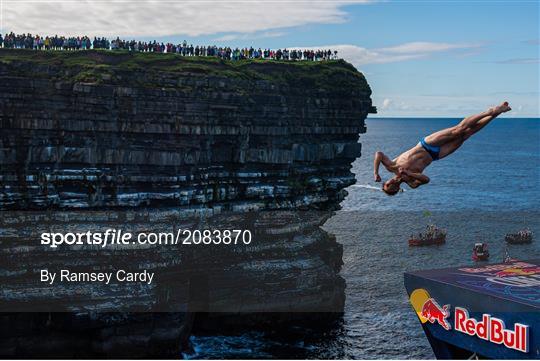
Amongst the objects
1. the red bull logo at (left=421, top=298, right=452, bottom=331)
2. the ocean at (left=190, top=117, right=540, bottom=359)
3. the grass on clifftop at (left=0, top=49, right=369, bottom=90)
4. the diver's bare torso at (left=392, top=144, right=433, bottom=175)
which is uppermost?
the grass on clifftop at (left=0, top=49, right=369, bottom=90)

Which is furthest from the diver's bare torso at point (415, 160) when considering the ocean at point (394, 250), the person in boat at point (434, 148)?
the ocean at point (394, 250)

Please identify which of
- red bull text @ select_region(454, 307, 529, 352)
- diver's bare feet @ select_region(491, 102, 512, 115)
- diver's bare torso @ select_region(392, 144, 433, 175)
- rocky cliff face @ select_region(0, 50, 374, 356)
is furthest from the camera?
rocky cliff face @ select_region(0, 50, 374, 356)

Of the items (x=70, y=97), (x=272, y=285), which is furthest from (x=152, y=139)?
(x=272, y=285)

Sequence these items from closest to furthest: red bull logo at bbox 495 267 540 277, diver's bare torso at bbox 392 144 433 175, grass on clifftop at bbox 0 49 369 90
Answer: diver's bare torso at bbox 392 144 433 175 → red bull logo at bbox 495 267 540 277 → grass on clifftop at bbox 0 49 369 90

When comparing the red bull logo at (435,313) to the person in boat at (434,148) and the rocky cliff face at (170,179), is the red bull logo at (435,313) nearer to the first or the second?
the rocky cliff face at (170,179)

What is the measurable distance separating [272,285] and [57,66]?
1149 inches

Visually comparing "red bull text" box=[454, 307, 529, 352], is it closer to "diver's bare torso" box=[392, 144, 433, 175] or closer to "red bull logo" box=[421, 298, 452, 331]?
"red bull logo" box=[421, 298, 452, 331]

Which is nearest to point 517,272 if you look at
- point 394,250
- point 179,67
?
point 179,67

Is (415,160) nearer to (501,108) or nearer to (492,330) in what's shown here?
(501,108)

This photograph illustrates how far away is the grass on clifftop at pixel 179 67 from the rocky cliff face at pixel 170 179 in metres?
0.17

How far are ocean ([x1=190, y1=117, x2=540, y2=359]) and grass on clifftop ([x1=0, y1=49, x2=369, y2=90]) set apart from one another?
25.2 meters

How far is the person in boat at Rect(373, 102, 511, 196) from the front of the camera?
15.2m

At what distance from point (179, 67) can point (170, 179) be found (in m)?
11.2

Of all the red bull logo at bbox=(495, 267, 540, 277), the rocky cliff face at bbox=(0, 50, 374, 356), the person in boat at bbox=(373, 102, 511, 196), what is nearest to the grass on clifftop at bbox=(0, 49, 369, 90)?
the rocky cliff face at bbox=(0, 50, 374, 356)
